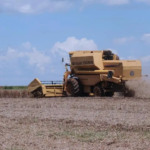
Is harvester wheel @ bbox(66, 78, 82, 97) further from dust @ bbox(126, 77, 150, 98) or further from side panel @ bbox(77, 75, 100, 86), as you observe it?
dust @ bbox(126, 77, 150, 98)

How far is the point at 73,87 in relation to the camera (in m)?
31.4

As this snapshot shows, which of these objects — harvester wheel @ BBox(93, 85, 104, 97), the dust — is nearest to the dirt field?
the dust

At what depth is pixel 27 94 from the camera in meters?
35.1

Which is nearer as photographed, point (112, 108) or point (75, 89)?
point (112, 108)

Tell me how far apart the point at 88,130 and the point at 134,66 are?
16149 mm

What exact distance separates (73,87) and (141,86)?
14.5 feet

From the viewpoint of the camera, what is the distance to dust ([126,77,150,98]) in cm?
2914

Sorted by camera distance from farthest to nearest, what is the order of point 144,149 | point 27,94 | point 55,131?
1. point 27,94
2. point 55,131
3. point 144,149

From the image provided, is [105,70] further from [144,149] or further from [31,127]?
[144,149]

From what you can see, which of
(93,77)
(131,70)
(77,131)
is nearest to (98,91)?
(93,77)

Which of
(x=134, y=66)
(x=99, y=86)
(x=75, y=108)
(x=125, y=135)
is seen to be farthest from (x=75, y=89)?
(x=125, y=135)

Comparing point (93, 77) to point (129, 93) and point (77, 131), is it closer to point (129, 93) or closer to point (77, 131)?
point (129, 93)

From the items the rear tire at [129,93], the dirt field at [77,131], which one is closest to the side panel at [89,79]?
the rear tire at [129,93]

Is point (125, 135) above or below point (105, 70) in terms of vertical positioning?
below
